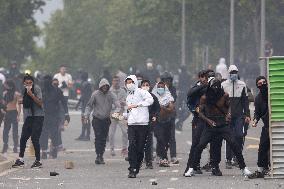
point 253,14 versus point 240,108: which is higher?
point 253,14

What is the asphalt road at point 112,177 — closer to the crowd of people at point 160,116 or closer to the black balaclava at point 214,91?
the crowd of people at point 160,116

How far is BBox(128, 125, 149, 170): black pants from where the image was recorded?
22.1m

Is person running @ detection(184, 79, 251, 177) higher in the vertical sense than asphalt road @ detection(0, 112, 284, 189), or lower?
higher

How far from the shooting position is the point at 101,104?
26594mm

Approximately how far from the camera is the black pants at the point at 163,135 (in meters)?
25.0

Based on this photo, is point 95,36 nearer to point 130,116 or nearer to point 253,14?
point 253,14

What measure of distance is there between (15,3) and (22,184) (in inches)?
1942

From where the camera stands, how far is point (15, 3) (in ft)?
226

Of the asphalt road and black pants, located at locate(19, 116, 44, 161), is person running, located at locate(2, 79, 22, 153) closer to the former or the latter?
the asphalt road

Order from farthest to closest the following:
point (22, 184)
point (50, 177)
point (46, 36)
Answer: point (46, 36)
point (50, 177)
point (22, 184)

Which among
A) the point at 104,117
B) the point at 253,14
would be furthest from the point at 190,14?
the point at 104,117

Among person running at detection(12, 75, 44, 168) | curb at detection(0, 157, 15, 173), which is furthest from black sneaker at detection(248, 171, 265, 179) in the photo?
person running at detection(12, 75, 44, 168)

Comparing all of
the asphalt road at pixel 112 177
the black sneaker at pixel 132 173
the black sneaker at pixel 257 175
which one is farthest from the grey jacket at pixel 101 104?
the black sneaker at pixel 257 175

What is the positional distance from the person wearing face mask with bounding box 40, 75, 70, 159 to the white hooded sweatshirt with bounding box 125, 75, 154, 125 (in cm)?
680
